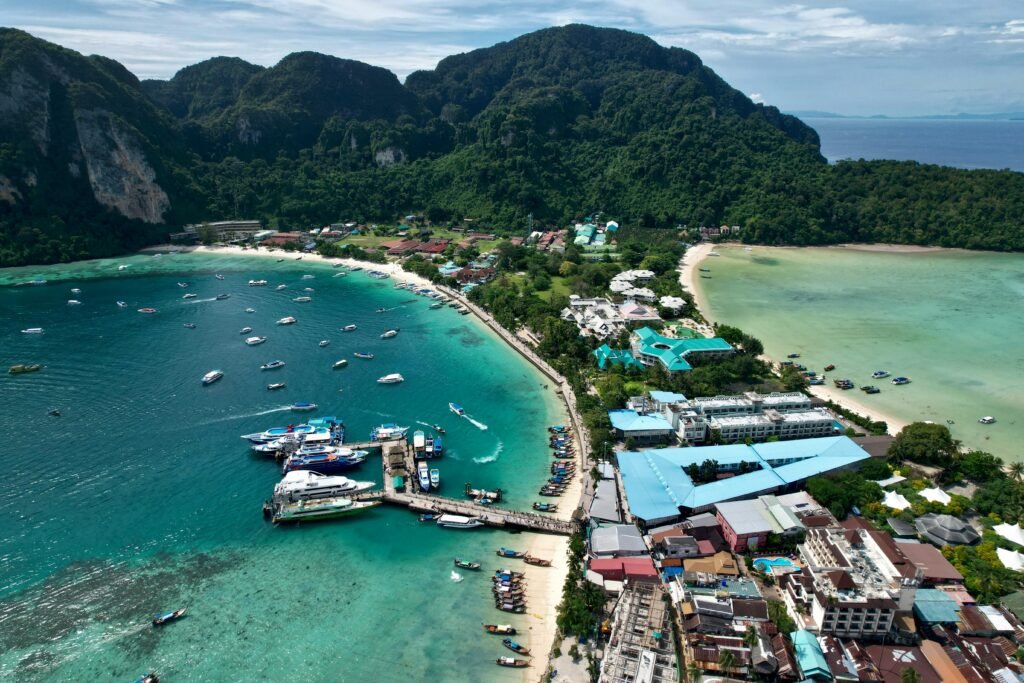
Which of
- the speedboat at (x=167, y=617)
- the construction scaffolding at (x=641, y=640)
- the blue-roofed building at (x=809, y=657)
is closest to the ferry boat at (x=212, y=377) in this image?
the speedboat at (x=167, y=617)

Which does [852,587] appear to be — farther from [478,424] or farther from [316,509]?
[316,509]

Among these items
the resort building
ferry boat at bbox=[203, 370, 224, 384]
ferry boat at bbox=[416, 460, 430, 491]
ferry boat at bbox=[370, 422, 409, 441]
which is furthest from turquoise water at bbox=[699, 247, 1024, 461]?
ferry boat at bbox=[203, 370, 224, 384]

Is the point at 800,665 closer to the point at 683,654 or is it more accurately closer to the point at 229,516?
the point at 683,654

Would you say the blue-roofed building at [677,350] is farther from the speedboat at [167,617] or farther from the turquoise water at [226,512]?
the speedboat at [167,617]

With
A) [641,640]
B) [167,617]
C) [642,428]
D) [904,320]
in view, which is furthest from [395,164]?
[641,640]

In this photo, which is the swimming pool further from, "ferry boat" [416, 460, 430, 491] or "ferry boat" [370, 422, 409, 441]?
"ferry boat" [370, 422, 409, 441]

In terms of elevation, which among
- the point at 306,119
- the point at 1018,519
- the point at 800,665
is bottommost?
the point at 800,665

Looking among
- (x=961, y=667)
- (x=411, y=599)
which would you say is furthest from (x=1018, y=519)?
(x=411, y=599)
